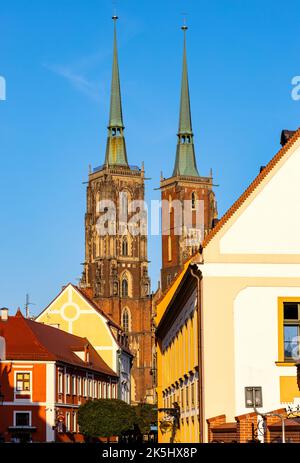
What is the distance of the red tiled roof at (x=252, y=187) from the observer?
29.2 meters

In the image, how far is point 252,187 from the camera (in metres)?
29.5

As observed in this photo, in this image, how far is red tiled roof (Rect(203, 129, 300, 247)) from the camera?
2916 centimetres

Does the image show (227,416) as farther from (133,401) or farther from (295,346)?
(133,401)

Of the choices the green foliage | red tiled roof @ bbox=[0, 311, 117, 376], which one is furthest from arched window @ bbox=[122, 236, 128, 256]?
red tiled roof @ bbox=[0, 311, 117, 376]

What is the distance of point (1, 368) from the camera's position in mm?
74312

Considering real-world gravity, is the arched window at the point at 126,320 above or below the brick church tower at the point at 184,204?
below

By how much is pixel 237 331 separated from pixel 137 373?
5264 inches

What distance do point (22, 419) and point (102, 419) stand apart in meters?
5.50

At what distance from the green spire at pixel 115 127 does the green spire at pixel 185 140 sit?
10.4 m

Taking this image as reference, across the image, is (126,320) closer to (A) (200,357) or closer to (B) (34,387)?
(B) (34,387)

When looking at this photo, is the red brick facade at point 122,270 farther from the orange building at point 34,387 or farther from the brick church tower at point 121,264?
the orange building at point 34,387

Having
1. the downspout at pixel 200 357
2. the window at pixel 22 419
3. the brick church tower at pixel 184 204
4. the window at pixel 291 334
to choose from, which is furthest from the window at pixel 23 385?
the brick church tower at pixel 184 204
